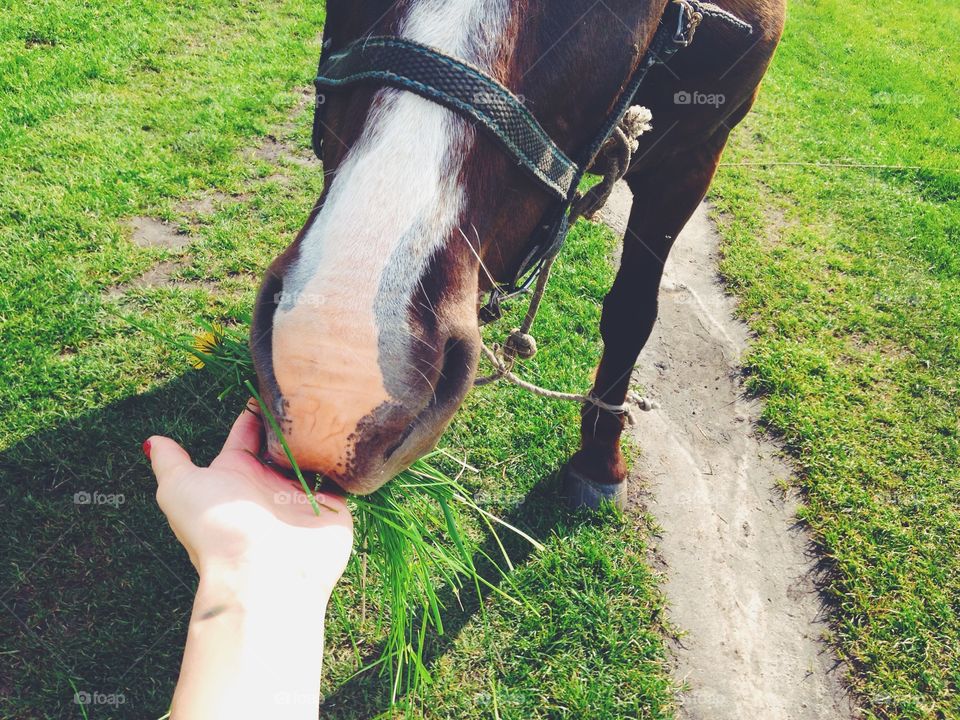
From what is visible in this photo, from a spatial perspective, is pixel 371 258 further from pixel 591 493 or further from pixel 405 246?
pixel 591 493

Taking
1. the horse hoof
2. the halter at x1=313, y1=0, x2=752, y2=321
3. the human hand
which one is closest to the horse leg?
the horse hoof

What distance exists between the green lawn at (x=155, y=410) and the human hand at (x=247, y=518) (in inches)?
59.4

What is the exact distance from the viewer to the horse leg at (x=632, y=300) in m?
2.70

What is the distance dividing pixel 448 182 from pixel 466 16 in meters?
0.43

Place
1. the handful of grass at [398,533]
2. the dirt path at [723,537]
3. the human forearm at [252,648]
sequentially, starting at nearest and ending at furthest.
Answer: the human forearm at [252,648]
the handful of grass at [398,533]
the dirt path at [723,537]

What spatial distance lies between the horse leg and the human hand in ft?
6.44

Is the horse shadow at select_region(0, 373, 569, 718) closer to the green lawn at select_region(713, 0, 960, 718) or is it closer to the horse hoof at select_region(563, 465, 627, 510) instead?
the horse hoof at select_region(563, 465, 627, 510)

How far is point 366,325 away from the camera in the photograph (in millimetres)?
1320

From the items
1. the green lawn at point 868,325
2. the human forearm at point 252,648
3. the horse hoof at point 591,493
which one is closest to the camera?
the human forearm at point 252,648

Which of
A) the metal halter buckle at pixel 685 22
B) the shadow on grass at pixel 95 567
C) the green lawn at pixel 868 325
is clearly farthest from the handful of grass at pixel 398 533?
the green lawn at pixel 868 325

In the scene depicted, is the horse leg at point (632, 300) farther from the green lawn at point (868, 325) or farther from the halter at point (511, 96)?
the green lawn at point (868, 325)

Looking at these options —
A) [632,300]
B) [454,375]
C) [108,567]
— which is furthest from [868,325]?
[108,567]

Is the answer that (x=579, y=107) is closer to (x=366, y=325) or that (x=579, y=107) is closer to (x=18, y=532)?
(x=366, y=325)


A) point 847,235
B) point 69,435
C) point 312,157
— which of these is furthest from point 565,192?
point 847,235
